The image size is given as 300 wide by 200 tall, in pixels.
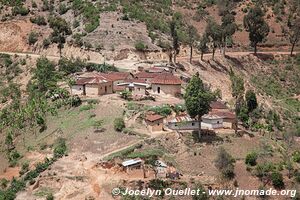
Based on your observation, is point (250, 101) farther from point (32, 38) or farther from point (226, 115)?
point (32, 38)

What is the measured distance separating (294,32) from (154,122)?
130 ft

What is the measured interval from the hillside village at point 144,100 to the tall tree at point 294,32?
1.06 feet

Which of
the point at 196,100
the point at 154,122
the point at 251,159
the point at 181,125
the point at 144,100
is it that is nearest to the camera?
the point at 251,159

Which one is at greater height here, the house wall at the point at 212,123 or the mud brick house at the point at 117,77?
the mud brick house at the point at 117,77

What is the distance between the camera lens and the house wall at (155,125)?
5003 cm

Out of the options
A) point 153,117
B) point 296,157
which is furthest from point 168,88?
point 296,157

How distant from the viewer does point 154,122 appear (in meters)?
50.1

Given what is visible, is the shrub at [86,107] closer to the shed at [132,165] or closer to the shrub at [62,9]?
the shed at [132,165]

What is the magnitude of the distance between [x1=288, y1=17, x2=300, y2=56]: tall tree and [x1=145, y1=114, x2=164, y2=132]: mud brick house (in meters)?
37.2

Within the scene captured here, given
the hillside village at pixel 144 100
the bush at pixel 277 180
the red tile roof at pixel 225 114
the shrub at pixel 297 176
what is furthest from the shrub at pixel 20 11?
the shrub at pixel 297 176

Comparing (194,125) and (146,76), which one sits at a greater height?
(146,76)

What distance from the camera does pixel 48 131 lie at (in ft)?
176

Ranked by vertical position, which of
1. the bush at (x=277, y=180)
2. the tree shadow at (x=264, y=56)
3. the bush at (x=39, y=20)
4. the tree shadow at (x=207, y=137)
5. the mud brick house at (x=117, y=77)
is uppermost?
the bush at (x=39, y=20)

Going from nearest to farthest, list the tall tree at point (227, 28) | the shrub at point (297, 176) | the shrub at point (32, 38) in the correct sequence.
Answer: the shrub at point (297, 176) → the tall tree at point (227, 28) → the shrub at point (32, 38)
